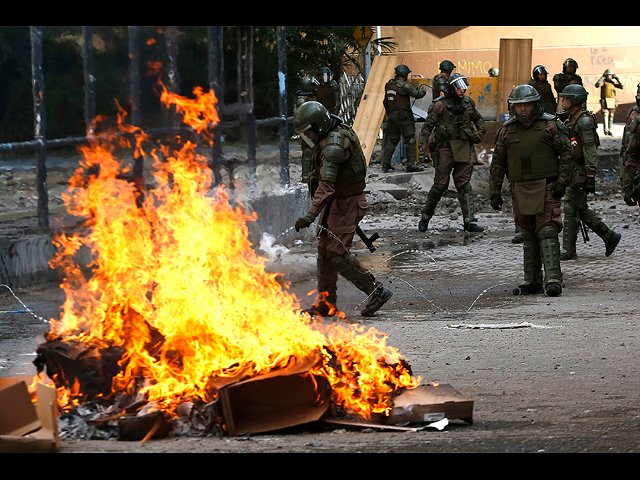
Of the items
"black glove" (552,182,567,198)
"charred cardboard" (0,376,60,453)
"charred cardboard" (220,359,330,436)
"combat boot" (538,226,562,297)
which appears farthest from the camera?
"combat boot" (538,226,562,297)

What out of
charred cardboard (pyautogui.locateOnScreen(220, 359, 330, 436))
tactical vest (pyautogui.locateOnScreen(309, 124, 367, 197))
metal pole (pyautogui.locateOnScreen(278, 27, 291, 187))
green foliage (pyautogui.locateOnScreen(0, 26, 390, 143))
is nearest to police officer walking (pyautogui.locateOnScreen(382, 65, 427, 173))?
green foliage (pyautogui.locateOnScreen(0, 26, 390, 143))

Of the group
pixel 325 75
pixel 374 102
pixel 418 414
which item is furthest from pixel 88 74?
pixel 374 102

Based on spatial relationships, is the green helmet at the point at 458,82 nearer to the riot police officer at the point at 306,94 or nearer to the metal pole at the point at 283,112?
the metal pole at the point at 283,112

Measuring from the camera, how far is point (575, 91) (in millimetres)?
8938

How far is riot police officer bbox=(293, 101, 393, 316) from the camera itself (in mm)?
6867

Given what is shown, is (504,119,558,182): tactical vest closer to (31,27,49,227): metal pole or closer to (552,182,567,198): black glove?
(552,182,567,198): black glove

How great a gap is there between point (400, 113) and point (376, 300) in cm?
1031

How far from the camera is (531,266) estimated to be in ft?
26.3

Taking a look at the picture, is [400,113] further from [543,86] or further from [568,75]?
[568,75]

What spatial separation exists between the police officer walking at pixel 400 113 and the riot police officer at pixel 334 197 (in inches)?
392

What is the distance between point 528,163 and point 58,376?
16.5 ft

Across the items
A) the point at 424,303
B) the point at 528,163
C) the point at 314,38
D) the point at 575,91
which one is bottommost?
the point at 424,303
